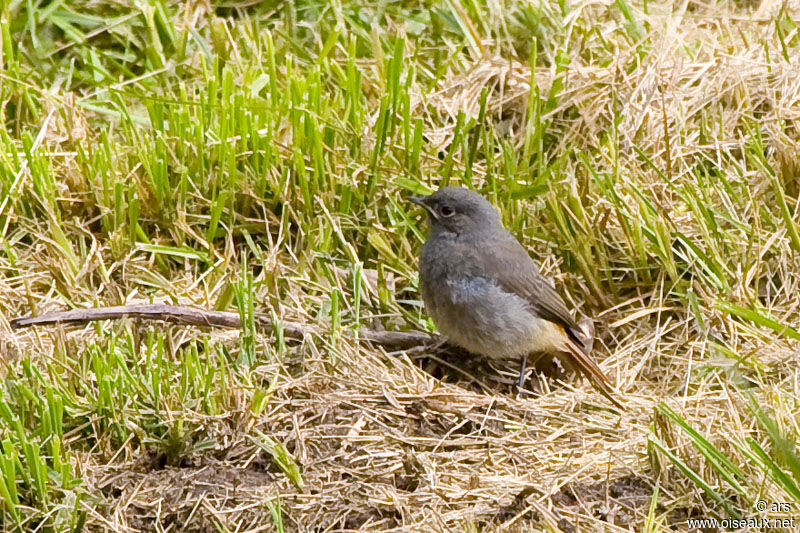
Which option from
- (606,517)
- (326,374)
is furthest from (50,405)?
(606,517)

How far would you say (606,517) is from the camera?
14.5 ft

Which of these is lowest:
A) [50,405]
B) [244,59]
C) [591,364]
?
[591,364]

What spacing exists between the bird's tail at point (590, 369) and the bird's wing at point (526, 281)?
5.0 inches

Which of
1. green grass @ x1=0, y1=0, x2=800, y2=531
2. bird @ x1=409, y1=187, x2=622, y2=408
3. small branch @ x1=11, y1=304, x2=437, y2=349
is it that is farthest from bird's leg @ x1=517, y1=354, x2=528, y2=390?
small branch @ x1=11, y1=304, x2=437, y2=349

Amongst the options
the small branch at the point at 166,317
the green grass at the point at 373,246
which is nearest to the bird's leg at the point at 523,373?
the green grass at the point at 373,246

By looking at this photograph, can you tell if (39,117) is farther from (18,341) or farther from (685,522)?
(685,522)

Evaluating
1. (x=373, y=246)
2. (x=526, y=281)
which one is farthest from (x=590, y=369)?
(x=373, y=246)

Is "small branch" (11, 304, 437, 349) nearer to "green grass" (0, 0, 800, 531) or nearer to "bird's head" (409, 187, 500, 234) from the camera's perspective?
"green grass" (0, 0, 800, 531)

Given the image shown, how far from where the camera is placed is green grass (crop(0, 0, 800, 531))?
15.0 ft

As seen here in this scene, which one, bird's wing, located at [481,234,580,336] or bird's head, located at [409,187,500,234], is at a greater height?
bird's head, located at [409,187,500,234]

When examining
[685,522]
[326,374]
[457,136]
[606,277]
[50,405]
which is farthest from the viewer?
[457,136]

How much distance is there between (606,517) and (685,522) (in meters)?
0.28

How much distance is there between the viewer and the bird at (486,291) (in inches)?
228

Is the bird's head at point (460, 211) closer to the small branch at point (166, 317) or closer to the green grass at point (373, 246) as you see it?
the green grass at point (373, 246)
